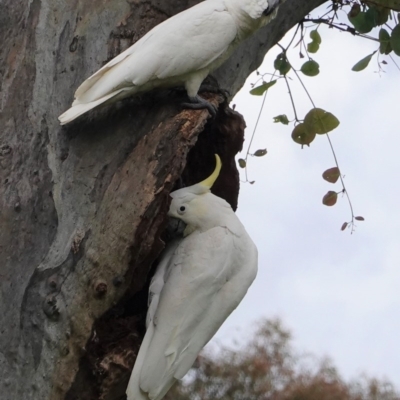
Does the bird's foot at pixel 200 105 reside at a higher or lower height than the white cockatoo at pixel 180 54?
lower

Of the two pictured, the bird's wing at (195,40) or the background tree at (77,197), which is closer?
the background tree at (77,197)

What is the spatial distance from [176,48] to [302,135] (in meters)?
0.76

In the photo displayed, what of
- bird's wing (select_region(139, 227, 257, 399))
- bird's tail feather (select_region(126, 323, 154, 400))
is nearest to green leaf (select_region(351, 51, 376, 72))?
bird's wing (select_region(139, 227, 257, 399))

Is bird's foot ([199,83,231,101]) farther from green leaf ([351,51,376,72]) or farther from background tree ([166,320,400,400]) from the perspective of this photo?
background tree ([166,320,400,400])

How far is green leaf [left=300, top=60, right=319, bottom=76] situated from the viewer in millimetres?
2148

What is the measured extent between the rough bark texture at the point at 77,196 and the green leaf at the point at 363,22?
1.91 feet

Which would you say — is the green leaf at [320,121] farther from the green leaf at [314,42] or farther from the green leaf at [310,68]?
the green leaf at [314,42]

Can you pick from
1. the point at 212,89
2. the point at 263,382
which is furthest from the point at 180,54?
the point at 263,382

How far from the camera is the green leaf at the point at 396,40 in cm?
188

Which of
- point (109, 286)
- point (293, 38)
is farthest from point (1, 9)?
point (293, 38)

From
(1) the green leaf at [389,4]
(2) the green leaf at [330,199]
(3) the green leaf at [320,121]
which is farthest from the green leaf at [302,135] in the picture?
(1) the green leaf at [389,4]

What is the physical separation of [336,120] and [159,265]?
0.78 m

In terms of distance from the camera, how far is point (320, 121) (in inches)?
76.7

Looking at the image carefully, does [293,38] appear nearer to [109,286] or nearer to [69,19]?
[69,19]
